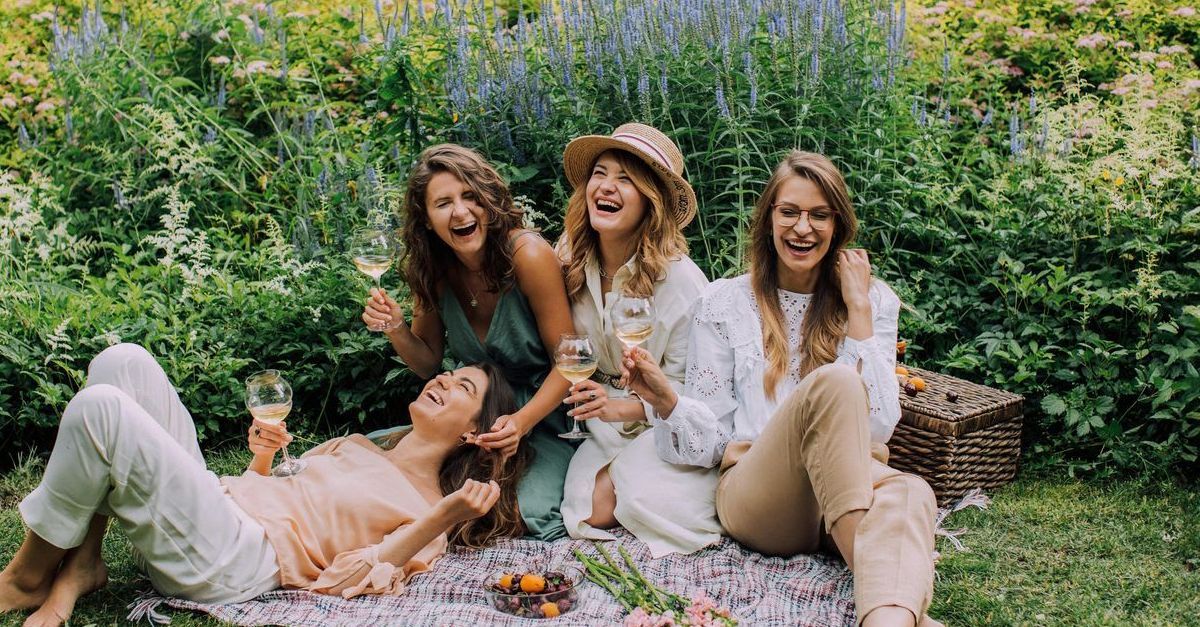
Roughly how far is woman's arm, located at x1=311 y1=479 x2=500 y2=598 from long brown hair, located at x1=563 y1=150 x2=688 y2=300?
3.41ft

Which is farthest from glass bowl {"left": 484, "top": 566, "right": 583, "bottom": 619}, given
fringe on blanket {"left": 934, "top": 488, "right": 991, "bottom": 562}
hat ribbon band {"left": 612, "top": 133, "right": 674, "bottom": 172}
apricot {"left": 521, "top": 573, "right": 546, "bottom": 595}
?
hat ribbon band {"left": 612, "top": 133, "right": 674, "bottom": 172}

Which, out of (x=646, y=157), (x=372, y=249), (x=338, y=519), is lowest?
(x=338, y=519)

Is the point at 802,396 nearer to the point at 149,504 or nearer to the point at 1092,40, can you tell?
the point at 149,504

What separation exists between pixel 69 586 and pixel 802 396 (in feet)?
7.15

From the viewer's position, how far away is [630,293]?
13.0 feet

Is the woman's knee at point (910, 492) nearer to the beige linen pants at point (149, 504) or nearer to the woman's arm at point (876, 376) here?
the woman's arm at point (876, 376)

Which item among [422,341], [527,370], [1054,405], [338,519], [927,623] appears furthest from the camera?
[1054,405]

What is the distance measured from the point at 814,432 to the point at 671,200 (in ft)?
4.03

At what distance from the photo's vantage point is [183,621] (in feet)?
10.5

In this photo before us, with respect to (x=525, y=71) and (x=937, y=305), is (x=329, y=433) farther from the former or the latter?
(x=937, y=305)

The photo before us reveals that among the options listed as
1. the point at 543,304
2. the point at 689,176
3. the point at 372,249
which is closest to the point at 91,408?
the point at 372,249

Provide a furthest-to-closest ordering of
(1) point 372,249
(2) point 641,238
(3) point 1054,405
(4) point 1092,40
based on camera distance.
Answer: (4) point 1092,40, (3) point 1054,405, (2) point 641,238, (1) point 372,249

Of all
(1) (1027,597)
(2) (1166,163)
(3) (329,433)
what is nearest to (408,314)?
(3) (329,433)

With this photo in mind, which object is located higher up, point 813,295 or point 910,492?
point 813,295
